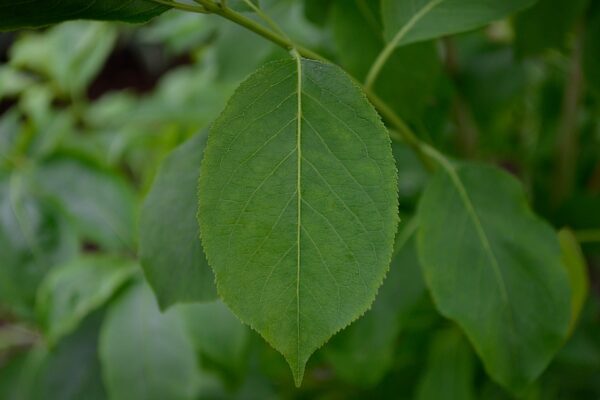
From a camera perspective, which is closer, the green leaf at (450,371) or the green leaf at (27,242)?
the green leaf at (450,371)

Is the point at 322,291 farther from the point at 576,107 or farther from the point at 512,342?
the point at 576,107

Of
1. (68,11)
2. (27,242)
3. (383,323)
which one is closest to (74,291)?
(27,242)

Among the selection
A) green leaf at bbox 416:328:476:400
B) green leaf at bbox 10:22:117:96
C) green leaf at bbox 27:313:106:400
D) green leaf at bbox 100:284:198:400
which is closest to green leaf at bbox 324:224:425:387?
green leaf at bbox 416:328:476:400

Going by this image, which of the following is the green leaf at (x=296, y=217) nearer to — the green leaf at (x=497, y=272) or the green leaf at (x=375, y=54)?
the green leaf at (x=497, y=272)

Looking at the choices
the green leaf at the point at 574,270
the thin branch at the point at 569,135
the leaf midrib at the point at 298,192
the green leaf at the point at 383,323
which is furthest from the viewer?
the thin branch at the point at 569,135

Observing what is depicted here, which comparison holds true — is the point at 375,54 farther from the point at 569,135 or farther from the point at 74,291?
the point at 74,291

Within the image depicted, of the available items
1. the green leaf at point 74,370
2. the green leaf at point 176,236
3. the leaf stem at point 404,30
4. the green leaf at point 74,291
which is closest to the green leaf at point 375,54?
the leaf stem at point 404,30

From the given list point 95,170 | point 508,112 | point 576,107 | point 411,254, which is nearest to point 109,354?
point 95,170
